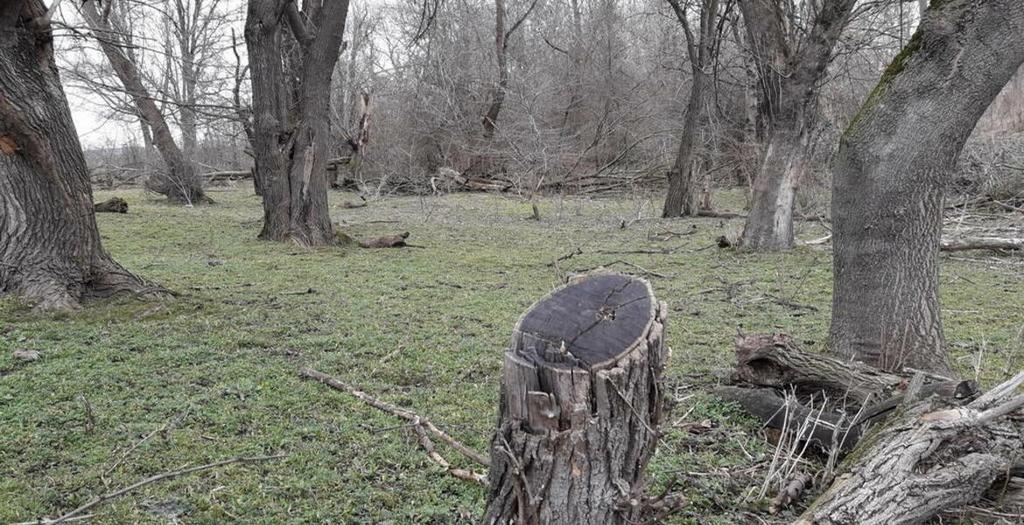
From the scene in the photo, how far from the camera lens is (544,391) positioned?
1864 mm

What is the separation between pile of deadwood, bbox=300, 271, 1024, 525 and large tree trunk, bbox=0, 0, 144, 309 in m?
3.48

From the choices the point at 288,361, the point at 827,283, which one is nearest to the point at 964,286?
the point at 827,283

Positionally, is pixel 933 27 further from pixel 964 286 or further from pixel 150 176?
pixel 150 176

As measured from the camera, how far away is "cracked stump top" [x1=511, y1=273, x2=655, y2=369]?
1.88 meters

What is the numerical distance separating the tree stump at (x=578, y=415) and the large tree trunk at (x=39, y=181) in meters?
5.08

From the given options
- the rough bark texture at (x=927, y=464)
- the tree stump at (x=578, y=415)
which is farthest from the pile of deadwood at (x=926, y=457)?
the tree stump at (x=578, y=415)

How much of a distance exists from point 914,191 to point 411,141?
19266mm

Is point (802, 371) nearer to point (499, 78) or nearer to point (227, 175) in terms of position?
point (499, 78)

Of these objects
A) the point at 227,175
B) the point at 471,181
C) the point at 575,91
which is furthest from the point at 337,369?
the point at 227,175

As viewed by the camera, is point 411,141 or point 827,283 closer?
point 827,283

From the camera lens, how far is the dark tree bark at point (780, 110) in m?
8.80

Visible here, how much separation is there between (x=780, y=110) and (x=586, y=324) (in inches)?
326

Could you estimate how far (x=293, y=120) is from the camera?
10344 mm

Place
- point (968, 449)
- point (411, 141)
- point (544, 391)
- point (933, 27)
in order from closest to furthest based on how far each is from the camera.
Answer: point (544, 391) → point (968, 449) → point (933, 27) → point (411, 141)
